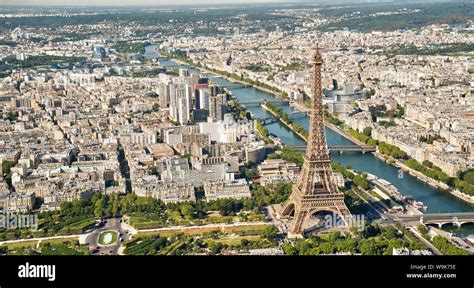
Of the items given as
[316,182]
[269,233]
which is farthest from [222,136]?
[269,233]

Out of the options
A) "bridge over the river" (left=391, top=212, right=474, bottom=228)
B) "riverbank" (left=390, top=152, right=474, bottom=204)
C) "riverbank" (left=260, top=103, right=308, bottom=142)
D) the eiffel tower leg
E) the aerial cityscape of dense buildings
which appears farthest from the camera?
"riverbank" (left=260, top=103, right=308, bottom=142)

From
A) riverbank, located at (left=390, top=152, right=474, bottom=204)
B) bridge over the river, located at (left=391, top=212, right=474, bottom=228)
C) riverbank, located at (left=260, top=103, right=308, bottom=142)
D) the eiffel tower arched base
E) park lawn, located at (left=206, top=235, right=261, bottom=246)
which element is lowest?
riverbank, located at (left=260, top=103, right=308, bottom=142)

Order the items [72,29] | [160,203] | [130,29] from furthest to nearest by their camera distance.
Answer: [130,29], [72,29], [160,203]

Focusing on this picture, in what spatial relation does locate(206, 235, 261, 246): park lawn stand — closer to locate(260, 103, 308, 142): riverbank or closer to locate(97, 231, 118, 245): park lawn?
locate(97, 231, 118, 245): park lawn

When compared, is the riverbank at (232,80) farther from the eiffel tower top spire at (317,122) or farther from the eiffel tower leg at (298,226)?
the eiffel tower leg at (298,226)

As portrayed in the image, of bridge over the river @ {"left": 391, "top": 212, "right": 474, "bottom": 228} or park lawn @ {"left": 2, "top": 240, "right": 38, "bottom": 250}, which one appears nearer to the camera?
park lawn @ {"left": 2, "top": 240, "right": 38, "bottom": 250}

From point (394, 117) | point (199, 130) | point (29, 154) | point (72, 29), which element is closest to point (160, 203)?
point (29, 154)

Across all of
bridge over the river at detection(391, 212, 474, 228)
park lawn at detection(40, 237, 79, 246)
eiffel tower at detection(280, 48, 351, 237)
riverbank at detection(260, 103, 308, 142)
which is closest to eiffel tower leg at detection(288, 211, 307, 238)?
eiffel tower at detection(280, 48, 351, 237)
